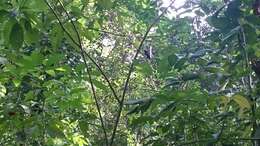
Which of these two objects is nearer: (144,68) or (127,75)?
(144,68)

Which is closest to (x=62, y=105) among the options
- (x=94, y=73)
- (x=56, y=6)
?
(x=94, y=73)

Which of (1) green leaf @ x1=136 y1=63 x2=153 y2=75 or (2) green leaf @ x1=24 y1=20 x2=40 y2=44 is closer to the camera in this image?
(2) green leaf @ x1=24 y1=20 x2=40 y2=44

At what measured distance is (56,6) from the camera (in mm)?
1250

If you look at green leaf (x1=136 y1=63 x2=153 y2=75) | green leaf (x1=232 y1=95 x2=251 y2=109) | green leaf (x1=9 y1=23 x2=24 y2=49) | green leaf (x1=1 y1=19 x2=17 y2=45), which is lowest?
green leaf (x1=232 y1=95 x2=251 y2=109)

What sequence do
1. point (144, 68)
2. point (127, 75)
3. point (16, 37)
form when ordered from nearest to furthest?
1. point (16, 37)
2. point (144, 68)
3. point (127, 75)

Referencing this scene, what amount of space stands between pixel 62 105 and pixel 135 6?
461 centimetres

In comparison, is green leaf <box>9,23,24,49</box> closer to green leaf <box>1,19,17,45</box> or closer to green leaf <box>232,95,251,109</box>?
green leaf <box>1,19,17,45</box>

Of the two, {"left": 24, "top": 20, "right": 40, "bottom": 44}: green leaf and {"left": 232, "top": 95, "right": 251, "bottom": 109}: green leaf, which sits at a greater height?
{"left": 24, "top": 20, "right": 40, "bottom": 44}: green leaf

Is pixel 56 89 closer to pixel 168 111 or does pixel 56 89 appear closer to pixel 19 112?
pixel 19 112

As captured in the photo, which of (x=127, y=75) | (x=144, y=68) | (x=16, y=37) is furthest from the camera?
(x=127, y=75)

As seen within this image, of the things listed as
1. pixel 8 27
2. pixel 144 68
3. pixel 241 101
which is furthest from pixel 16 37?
pixel 241 101

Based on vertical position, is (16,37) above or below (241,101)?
above

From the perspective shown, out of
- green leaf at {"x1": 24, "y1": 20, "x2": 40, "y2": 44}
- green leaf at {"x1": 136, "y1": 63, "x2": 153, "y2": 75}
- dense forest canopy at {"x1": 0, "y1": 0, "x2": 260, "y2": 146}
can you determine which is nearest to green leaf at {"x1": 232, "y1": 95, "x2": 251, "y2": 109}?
dense forest canopy at {"x1": 0, "y1": 0, "x2": 260, "y2": 146}

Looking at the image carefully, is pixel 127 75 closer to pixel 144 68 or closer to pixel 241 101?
pixel 144 68
